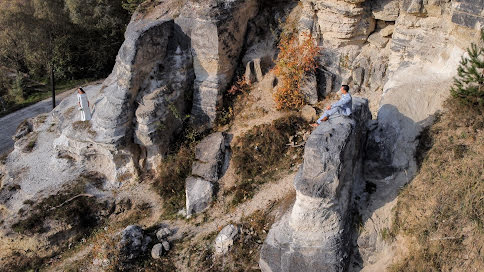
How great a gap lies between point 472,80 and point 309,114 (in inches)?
232

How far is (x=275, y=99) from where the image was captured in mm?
16859

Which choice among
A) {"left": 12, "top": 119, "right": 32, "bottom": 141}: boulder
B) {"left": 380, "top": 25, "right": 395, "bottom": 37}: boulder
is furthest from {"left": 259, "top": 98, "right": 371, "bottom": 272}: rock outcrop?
{"left": 12, "top": 119, "right": 32, "bottom": 141}: boulder

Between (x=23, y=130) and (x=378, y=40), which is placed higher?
(x=378, y=40)

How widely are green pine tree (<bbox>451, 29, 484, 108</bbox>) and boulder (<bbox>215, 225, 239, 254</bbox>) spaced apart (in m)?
8.20

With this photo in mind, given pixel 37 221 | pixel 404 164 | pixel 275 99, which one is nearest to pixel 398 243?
pixel 404 164

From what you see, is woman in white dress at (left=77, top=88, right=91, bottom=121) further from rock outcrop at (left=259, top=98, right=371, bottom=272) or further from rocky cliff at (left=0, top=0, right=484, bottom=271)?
rock outcrop at (left=259, top=98, right=371, bottom=272)

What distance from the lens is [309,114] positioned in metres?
16.4

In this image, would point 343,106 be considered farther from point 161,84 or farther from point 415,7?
point 161,84

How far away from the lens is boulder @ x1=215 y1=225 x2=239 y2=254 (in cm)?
1349

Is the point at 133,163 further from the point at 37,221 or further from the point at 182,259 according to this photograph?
the point at 182,259

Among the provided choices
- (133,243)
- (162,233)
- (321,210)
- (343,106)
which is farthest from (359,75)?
(133,243)

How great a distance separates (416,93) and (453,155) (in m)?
2.75

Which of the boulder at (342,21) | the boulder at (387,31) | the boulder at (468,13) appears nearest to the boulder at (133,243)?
the boulder at (342,21)

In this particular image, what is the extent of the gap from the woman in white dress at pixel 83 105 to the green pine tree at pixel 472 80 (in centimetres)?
1342
